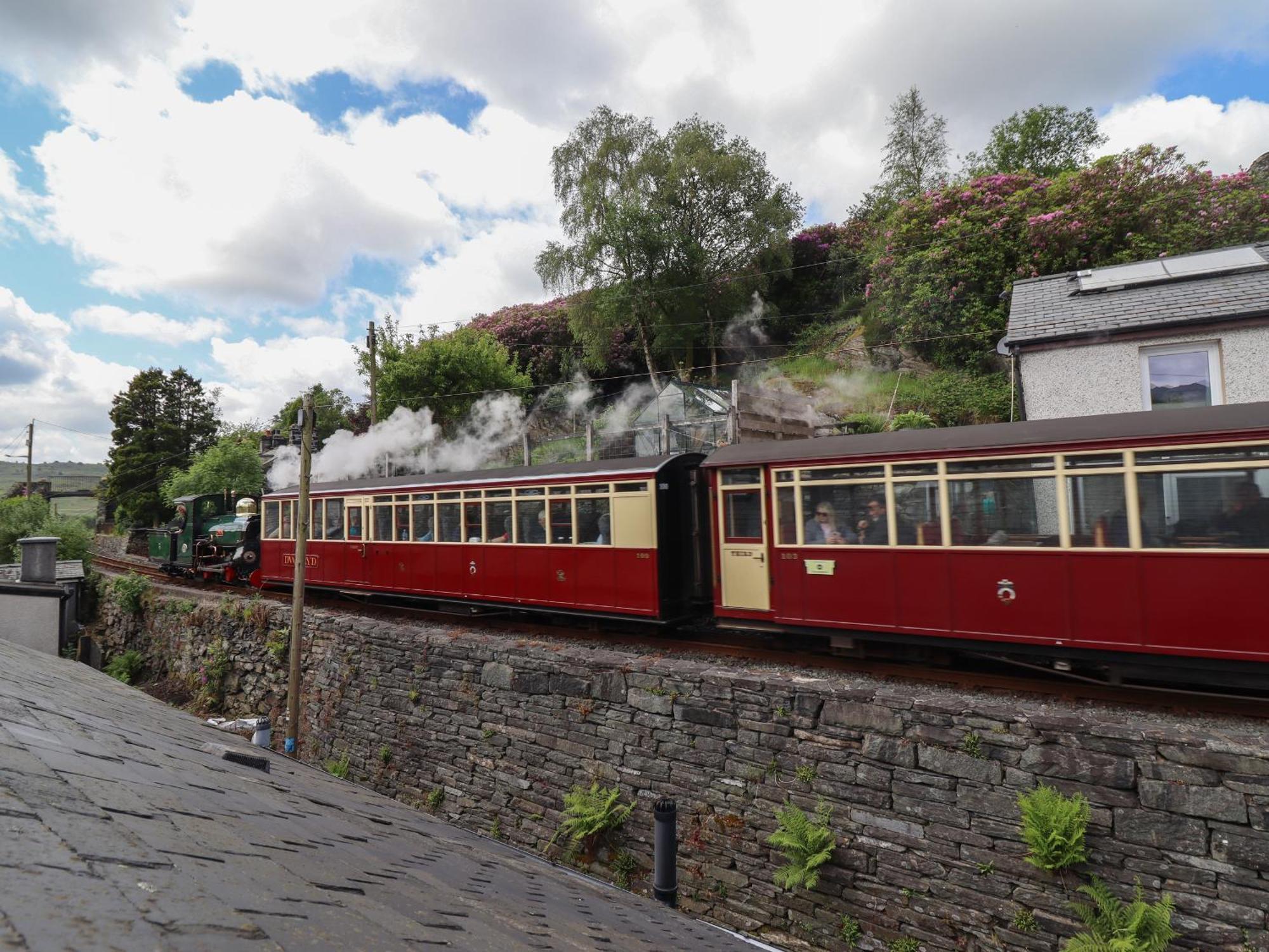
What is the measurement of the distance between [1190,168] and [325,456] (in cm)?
2905

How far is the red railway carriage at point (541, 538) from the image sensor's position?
9.66 metres

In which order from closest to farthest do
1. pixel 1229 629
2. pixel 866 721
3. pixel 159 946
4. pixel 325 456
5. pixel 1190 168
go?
pixel 159 946 → pixel 1229 629 → pixel 866 721 → pixel 1190 168 → pixel 325 456

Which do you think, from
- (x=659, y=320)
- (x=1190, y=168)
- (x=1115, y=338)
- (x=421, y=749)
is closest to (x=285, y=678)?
(x=421, y=749)

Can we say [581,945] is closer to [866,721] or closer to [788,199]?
[866,721]

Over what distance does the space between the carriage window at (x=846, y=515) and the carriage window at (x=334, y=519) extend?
1021cm

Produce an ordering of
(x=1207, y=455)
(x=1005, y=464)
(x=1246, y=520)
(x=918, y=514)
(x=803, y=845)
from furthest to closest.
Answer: (x=918, y=514) < (x=1005, y=464) < (x=803, y=845) < (x=1207, y=455) < (x=1246, y=520)

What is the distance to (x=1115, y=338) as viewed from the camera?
11.8 meters

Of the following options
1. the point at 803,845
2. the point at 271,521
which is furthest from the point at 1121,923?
the point at 271,521

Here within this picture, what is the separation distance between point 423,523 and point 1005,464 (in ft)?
31.1

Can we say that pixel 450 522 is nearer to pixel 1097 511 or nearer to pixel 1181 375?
pixel 1097 511

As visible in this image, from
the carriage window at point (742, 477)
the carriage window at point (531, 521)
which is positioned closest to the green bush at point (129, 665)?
the carriage window at point (531, 521)

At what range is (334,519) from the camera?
1452 centimetres

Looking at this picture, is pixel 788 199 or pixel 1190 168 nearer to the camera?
pixel 1190 168

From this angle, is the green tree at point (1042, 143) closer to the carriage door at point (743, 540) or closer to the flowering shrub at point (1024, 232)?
the flowering shrub at point (1024, 232)
